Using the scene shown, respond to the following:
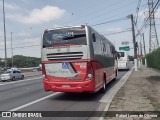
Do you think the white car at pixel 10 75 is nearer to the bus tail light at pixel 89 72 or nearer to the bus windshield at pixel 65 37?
the bus windshield at pixel 65 37

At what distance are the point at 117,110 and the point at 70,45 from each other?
14.8 ft

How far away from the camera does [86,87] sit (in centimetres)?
1405

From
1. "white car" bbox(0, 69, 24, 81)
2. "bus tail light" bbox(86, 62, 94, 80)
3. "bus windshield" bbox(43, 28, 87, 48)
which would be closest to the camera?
"bus tail light" bbox(86, 62, 94, 80)

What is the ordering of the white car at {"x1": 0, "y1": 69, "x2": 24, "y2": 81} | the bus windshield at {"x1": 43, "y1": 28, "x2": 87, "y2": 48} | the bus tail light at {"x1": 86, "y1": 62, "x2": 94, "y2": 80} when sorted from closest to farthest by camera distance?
the bus tail light at {"x1": 86, "y1": 62, "x2": 94, "y2": 80} < the bus windshield at {"x1": 43, "y1": 28, "x2": 87, "y2": 48} < the white car at {"x1": 0, "y1": 69, "x2": 24, "y2": 81}

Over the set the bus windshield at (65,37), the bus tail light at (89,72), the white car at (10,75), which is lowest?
the white car at (10,75)

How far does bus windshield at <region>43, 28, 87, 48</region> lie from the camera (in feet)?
46.9

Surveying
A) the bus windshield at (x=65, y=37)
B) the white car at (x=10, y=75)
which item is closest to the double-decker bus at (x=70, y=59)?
the bus windshield at (x=65, y=37)

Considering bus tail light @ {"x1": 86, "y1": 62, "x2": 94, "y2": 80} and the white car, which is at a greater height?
bus tail light @ {"x1": 86, "y1": 62, "x2": 94, "y2": 80}

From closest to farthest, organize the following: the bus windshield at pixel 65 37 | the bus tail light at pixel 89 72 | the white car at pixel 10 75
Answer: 1. the bus tail light at pixel 89 72
2. the bus windshield at pixel 65 37
3. the white car at pixel 10 75

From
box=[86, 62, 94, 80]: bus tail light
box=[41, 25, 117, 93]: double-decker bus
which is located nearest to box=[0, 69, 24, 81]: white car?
box=[41, 25, 117, 93]: double-decker bus

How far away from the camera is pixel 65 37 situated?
14570 mm

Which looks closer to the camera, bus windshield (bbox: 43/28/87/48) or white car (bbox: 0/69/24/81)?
bus windshield (bbox: 43/28/87/48)

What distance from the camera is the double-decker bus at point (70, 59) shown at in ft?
46.3

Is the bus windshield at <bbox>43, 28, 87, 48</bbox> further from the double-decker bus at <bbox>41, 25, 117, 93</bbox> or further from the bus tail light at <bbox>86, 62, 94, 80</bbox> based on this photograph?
the bus tail light at <bbox>86, 62, 94, 80</bbox>
